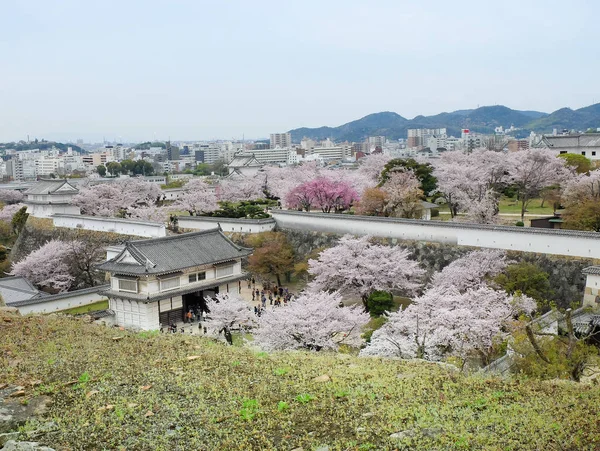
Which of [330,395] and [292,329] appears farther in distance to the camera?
[292,329]

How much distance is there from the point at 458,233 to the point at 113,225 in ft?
89.9

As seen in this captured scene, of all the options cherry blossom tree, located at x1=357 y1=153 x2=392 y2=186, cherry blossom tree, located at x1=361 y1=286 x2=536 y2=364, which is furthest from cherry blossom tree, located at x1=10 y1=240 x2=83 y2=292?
cherry blossom tree, located at x1=357 y1=153 x2=392 y2=186

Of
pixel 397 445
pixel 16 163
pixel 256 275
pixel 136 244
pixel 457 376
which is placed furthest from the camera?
pixel 16 163

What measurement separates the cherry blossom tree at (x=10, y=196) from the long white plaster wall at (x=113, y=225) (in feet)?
99.8

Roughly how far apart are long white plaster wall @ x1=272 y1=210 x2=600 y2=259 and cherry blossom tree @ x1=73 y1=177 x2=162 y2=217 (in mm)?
21724

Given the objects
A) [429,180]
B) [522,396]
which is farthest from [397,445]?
[429,180]

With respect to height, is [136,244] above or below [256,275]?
above

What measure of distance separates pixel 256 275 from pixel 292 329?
56.2ft

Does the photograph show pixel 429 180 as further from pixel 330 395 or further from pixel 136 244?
pixel 330 395

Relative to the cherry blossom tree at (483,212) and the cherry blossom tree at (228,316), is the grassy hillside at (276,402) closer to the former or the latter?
the cherry blossom tree at (228,316)

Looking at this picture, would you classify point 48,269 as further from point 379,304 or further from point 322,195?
point 379,304

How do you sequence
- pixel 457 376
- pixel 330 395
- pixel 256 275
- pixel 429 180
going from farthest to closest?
pixel 429 180
pixel 256 275
pixel 457 376
pixel 330 395

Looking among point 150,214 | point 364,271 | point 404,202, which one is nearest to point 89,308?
point 364,271

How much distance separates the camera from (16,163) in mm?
176625
